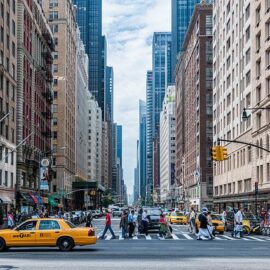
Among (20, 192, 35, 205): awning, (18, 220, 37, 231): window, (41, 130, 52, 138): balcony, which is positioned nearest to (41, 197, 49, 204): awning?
(41, 130, 52, 138): balcony

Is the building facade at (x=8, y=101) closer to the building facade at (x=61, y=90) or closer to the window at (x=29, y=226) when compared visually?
the window at (x=29, y=226)

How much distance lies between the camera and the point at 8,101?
68.6 metres

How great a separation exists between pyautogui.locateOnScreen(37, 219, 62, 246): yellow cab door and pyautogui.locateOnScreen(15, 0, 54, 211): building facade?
42.2 metres

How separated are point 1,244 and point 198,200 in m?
98.9

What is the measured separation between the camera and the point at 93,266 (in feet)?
63.4

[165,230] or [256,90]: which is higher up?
[256,90]

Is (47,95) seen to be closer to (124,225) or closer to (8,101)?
(8,101)

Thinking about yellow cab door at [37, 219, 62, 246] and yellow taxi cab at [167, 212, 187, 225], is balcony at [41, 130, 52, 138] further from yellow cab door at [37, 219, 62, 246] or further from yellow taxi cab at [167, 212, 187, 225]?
yellow cab door at [37, 219, 62, 246]

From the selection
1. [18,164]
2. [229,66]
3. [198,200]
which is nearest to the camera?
[18,164]

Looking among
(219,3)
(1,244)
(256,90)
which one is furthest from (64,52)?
(1,244)

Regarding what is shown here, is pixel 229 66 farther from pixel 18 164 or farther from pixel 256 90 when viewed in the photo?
pixel 18 164

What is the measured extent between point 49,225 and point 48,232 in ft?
1.20

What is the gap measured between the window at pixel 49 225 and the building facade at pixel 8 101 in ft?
121

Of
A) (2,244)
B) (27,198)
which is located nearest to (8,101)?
(27,198)
